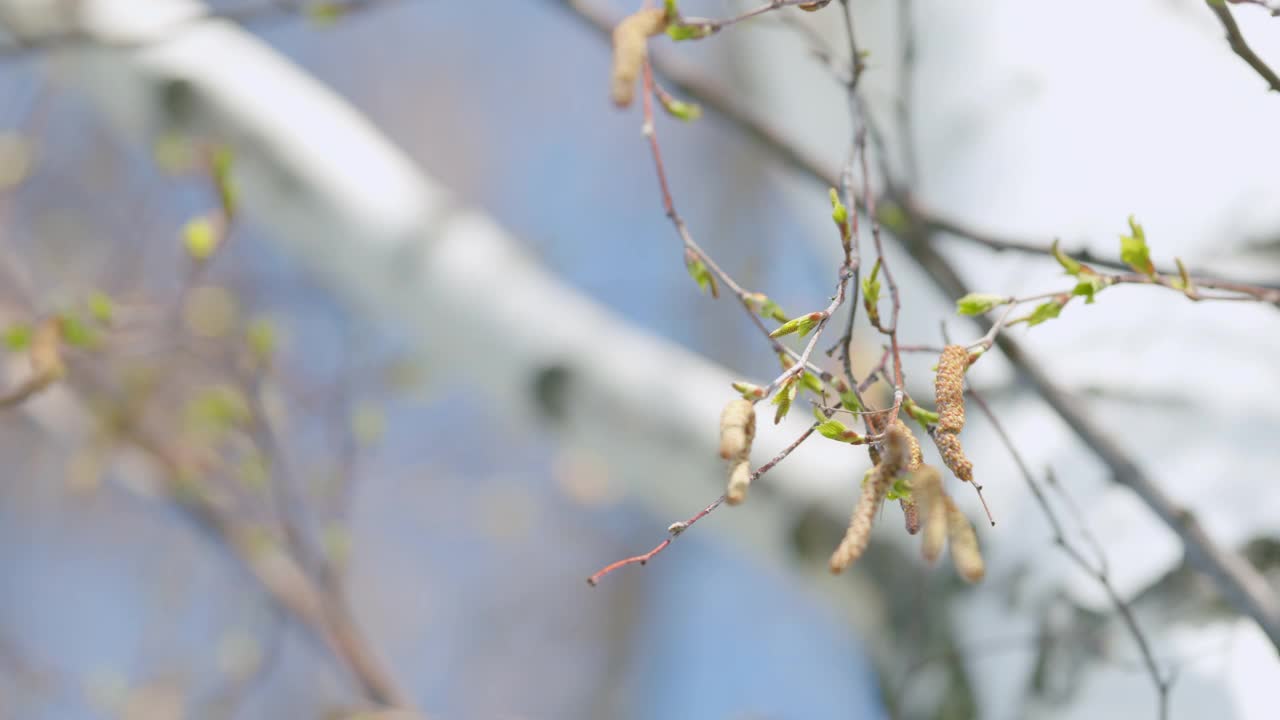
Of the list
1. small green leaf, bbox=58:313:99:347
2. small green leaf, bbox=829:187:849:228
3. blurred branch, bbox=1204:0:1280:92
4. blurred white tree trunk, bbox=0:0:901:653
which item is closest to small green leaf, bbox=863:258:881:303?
small green leaf, bbox=829:187:849:228

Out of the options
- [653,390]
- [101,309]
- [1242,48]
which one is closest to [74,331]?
[101,309]

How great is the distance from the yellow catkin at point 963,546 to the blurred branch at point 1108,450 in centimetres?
15

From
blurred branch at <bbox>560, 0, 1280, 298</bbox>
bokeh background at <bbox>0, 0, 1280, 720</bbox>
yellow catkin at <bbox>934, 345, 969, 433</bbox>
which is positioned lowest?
bokeh background at <bbox>0, 0, 1280, 720</bbox>

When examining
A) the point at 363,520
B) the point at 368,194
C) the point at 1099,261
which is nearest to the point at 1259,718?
the point at 1099,261

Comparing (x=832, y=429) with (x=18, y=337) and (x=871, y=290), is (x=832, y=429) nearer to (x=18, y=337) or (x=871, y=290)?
(x=871, y=290)

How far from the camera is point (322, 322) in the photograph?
206 centimetres

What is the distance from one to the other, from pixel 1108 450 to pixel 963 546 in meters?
0.20

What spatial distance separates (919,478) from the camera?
273 millimetres

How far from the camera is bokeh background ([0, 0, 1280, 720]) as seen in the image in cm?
48

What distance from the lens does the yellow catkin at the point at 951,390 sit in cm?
27

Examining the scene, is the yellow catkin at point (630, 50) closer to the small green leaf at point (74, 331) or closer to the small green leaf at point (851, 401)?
the small green leaf at point (851, 401)

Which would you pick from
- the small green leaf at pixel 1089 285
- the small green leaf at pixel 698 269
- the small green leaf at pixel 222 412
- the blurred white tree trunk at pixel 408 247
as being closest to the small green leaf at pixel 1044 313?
the small green leaf at pixel 1089 285

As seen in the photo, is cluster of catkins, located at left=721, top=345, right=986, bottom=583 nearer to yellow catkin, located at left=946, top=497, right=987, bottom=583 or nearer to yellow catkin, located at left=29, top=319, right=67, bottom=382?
yellow catkin, located at left=946, top=497, right=987, bottom=583

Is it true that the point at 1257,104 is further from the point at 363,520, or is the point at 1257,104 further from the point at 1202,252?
the point at 363,520
